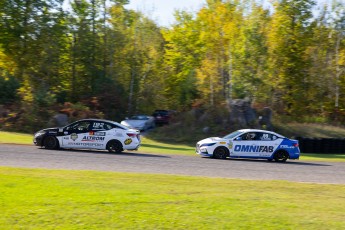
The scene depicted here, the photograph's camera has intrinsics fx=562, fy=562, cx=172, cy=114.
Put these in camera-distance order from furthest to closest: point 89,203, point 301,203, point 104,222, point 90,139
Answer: point 90,139, point 301,203, point 89,203, point 104,222

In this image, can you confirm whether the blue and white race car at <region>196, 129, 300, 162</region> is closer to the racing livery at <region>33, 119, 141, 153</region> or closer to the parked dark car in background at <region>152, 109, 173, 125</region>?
the racing livery at <region>33, 119, 141, 153</region>

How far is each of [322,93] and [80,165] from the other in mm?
40938

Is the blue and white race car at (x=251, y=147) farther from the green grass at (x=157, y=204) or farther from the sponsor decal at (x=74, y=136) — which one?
the green grass at (x=157, y=204)

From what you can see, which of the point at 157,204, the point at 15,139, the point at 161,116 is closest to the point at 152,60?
the point at 161,116

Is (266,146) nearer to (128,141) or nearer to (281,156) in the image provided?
(281,156)

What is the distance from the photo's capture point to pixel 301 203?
37.7 feet

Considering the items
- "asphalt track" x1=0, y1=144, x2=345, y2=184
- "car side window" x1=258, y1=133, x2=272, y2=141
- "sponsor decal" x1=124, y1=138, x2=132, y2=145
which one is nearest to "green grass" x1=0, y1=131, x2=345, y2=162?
"sponsor decal" x1=124, y1=138, x2=132, y2=145

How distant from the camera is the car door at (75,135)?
24.8 m

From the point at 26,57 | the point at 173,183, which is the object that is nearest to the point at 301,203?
the point at 173,183

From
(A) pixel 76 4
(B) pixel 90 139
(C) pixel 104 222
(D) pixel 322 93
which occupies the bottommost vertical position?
(C) pixel 104 222

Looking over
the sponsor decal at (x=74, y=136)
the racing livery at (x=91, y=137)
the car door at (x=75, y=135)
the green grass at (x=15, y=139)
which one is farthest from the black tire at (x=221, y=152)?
the green grass at (x=15, y=139)

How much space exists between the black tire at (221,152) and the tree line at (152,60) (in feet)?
64.5

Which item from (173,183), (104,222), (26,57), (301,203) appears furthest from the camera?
(26,57)

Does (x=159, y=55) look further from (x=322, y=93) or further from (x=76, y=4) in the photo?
(x=322, y=93)
